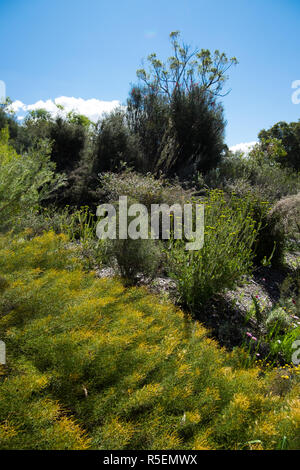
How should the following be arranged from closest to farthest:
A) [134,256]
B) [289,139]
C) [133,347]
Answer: [133,347], [134,256], [289,139]

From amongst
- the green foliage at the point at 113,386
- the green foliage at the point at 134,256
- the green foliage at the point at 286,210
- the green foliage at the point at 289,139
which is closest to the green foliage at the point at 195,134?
the green foliage at the point at 286,210

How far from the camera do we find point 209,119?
1046 cm

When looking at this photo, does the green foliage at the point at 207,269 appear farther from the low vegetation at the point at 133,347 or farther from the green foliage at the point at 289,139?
the green foliage at the point at 289,139

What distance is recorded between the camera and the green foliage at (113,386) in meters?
1.28

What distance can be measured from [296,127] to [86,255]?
23.5 meters

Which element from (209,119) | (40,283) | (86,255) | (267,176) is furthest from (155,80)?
(40,283)

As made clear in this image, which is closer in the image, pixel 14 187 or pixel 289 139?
pixel 14 187

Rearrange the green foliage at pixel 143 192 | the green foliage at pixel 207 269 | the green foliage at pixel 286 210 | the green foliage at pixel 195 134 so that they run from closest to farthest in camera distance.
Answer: the green foliage at pixel 207 269 → the green foliage at pixel 286 210 → the green foliage at pixel 143 192 → the green foliage at pixel 195 134

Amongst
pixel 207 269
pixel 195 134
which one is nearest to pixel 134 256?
pixel 207 269

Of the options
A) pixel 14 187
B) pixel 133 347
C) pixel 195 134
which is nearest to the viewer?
pixel 133 347

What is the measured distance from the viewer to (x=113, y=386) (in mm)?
1548

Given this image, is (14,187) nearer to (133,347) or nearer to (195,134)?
(133,347)

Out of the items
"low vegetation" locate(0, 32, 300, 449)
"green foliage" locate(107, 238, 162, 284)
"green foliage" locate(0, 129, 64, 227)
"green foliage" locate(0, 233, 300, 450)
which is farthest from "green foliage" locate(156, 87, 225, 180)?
"green foliage" locate(0, 233, 300, 450)
